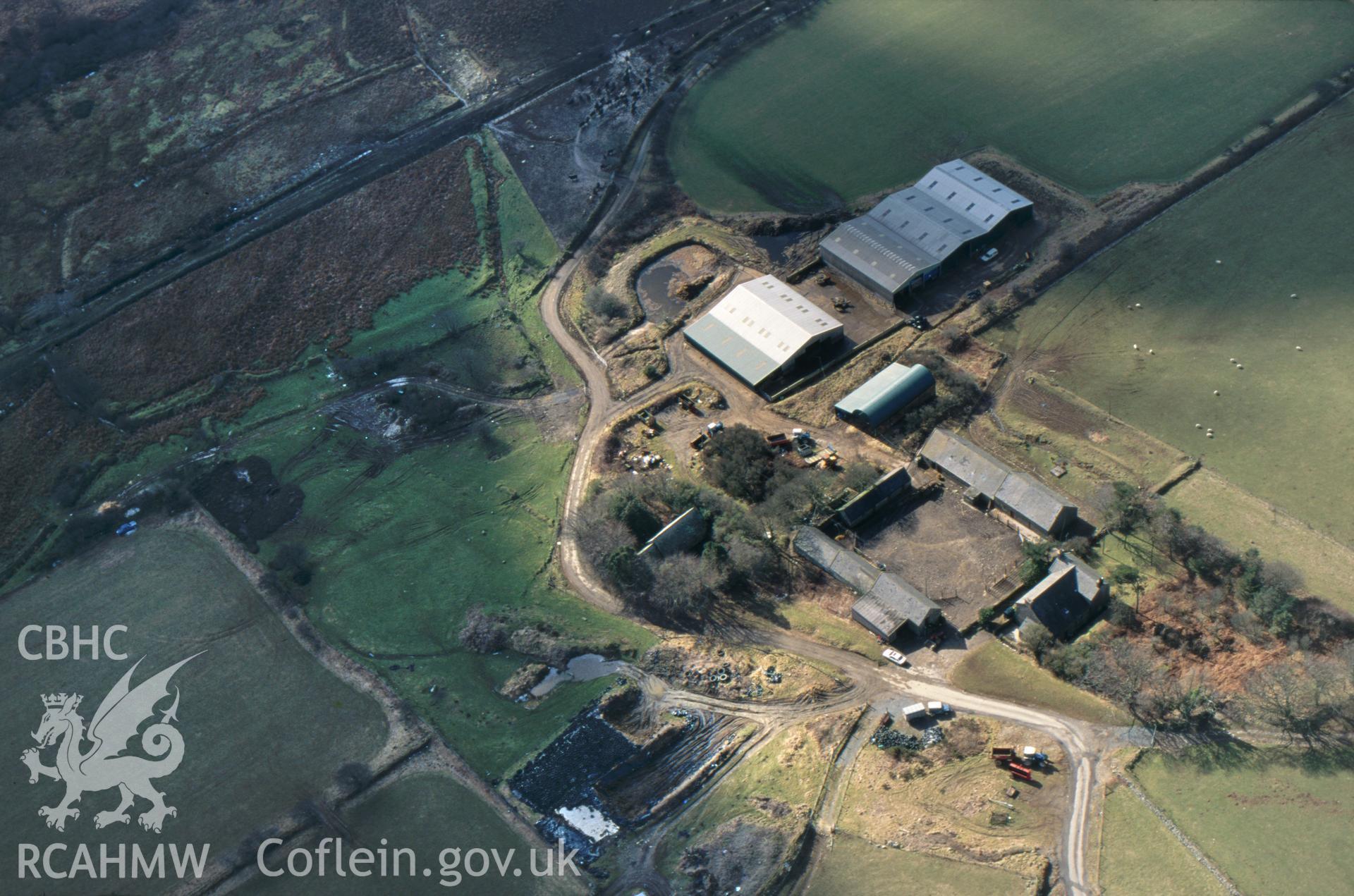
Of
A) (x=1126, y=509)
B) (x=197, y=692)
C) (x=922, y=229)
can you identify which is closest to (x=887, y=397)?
(x=1126, y=509)

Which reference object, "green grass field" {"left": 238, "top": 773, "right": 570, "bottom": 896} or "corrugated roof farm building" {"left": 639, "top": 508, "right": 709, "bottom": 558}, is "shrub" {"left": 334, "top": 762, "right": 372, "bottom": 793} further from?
"corrugated roof farm building" {"left": 639, "top": 508, "right": 709, "bottom": 558}

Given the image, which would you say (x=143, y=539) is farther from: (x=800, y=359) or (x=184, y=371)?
(x=800, y=359)

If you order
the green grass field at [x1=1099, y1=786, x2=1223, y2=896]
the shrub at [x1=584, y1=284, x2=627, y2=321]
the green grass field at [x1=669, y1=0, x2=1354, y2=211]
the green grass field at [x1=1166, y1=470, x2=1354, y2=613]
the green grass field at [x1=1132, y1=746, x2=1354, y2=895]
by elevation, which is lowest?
the green grass field at [x1=1099, y1=786, x2=1223, y2=896]

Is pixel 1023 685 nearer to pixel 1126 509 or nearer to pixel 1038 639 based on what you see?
pixel 1038 639

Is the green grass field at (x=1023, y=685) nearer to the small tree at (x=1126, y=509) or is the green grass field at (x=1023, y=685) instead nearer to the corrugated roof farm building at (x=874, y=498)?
the corrugated roof farm building at (x=874, y=498)

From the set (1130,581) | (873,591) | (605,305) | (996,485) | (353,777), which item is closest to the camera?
(353,777)

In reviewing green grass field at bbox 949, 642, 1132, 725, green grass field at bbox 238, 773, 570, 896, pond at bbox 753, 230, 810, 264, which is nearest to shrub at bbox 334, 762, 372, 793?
green grass field at bbox 238, 773, 570, 896
